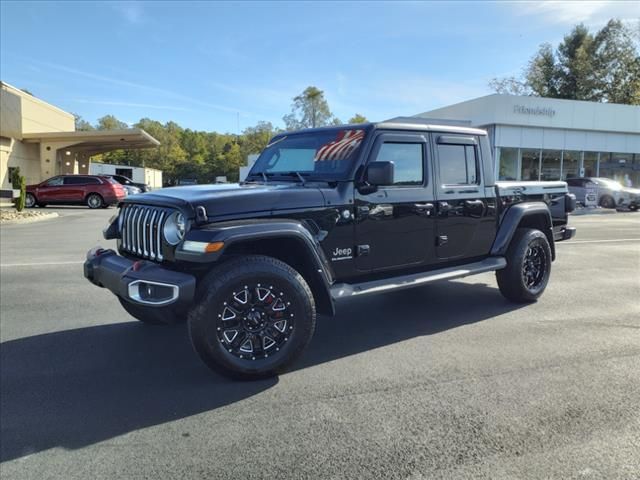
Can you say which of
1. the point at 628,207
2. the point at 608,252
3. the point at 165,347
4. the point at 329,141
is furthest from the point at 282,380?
the point at 628,207

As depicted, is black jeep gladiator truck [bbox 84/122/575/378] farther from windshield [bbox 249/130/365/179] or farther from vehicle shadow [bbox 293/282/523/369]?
vehicle shadow [bbox 293/282/523/369]

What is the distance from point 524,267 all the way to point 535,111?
23.7m

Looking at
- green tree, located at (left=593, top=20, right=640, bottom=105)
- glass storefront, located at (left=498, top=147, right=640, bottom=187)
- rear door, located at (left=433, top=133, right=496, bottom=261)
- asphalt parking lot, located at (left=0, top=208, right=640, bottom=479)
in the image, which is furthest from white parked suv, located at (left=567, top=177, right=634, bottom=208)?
green tree, located at (left=593, top=20, right=640, bottom=105)

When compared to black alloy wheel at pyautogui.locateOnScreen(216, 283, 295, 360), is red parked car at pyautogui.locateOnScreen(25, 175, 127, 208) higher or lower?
higher

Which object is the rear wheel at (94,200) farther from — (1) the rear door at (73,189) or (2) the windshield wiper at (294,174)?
(2) the windshield wiper at (294,174)

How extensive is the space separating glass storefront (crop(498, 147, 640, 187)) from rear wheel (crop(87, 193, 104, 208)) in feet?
66.9

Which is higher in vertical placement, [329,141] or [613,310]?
[329,141]

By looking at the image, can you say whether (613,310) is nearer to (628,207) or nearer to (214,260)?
(214,260)

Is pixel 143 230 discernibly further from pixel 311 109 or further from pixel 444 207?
pixel 311 109

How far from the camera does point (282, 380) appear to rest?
3756 mm

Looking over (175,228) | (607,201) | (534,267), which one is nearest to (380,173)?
(175,228)

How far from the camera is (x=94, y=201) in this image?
23.8m

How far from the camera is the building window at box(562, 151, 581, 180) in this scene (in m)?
28.6

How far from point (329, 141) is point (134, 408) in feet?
9.28
